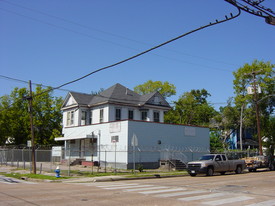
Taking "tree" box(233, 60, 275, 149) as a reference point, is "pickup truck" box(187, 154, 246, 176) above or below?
below

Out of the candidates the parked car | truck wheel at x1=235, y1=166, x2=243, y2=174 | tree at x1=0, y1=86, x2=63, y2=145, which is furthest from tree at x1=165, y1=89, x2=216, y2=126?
truck wheel at x1=235, y1=166, x2=243, y2=174

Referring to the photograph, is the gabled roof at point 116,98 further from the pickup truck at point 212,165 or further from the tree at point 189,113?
the tree at point 189,113

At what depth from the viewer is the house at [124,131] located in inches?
1142

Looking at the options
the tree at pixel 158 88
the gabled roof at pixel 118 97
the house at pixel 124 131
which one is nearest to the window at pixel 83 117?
the house at pixel 124 131

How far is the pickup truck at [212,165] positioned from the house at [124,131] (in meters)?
4.76

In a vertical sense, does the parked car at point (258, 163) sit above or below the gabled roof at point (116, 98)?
below

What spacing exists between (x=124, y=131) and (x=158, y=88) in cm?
4532

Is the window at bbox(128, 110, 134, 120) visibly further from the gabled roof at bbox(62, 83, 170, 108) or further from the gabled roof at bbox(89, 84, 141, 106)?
the gabled roof at bbox(89, 84, 141, 106)

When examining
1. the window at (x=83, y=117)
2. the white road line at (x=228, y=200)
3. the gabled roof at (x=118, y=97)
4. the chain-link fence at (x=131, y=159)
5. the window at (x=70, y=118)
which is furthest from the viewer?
the window at (x=70, y=118)

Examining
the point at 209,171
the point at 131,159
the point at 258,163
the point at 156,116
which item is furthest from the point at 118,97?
the point at 258,163

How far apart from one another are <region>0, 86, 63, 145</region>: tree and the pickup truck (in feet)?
111

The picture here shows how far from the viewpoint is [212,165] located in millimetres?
23062

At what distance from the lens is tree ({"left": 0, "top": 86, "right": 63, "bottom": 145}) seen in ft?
168

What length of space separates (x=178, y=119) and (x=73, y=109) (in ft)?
102
